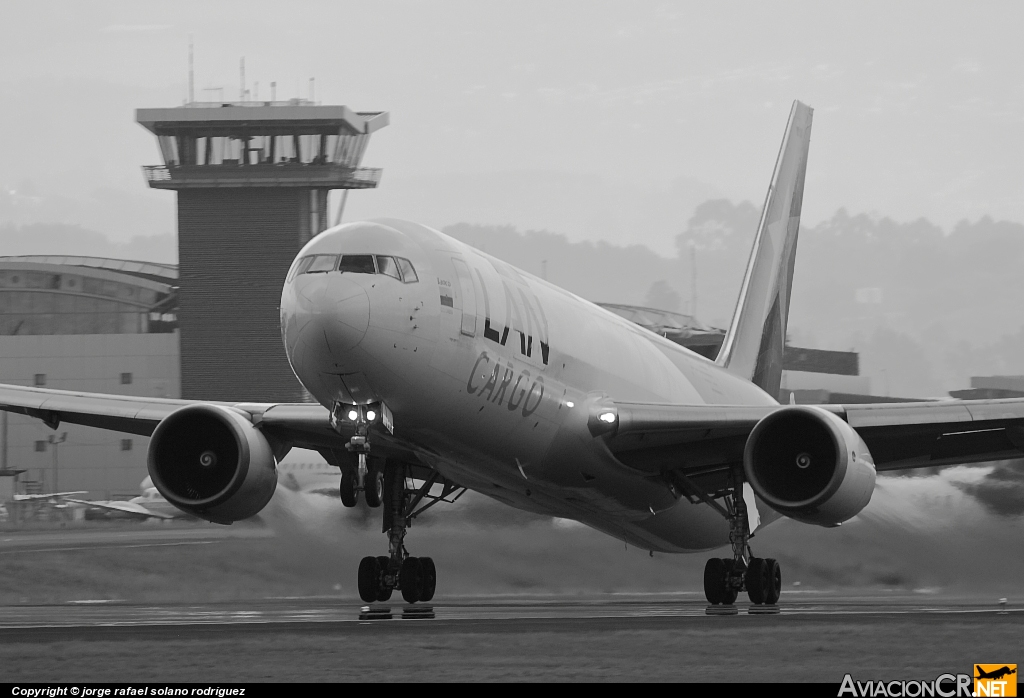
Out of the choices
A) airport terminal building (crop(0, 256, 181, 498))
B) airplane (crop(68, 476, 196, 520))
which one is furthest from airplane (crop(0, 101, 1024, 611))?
airport terminal building (crop(0, 256, 181, 498))

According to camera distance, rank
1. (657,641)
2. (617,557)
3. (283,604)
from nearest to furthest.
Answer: (657,641), (283,604), (617,557)

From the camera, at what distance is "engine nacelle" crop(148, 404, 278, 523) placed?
68.3ft

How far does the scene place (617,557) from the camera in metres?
28.5

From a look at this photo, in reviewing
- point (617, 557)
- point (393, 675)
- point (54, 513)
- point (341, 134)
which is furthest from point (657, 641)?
point (341, 134)

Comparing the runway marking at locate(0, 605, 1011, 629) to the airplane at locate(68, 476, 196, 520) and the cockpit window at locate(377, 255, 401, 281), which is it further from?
the airplane at locate(68, 476, 196, 520)

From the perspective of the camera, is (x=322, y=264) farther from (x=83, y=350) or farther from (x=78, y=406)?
(x=83, y=350)

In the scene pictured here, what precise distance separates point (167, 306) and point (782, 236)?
190 ft

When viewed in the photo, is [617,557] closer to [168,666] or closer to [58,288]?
[168,666]

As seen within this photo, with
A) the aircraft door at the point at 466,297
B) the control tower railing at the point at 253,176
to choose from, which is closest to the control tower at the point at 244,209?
the control tower railing at the point at 253,176

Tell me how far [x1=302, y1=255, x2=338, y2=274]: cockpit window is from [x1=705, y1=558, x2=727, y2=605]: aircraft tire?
29.1 ft

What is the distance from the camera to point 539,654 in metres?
11.3

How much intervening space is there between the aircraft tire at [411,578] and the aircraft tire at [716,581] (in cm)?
461

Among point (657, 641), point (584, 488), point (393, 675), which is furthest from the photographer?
point (584, 488)

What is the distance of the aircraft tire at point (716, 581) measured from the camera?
73.0ft
